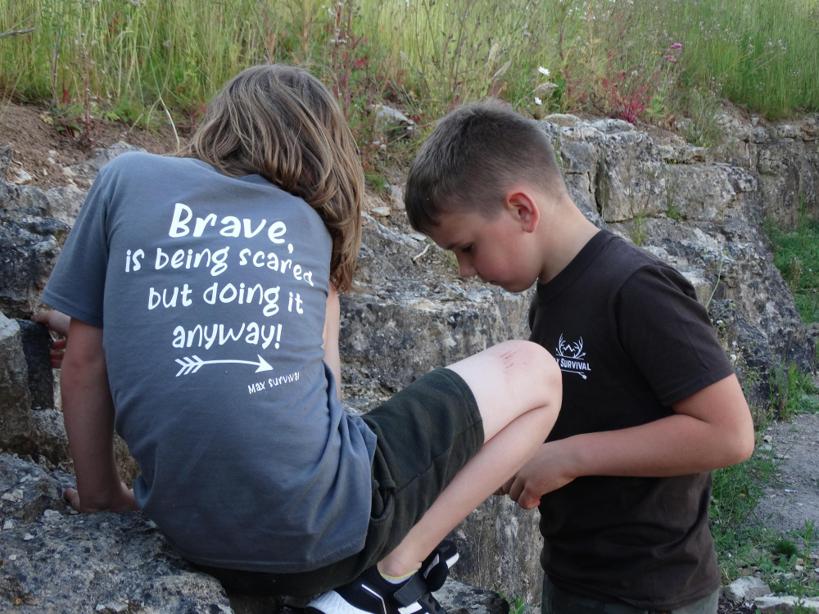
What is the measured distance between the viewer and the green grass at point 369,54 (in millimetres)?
3523

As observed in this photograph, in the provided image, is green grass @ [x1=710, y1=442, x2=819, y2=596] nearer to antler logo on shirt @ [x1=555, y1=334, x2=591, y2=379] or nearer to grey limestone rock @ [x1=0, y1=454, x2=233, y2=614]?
antler logo on shirt @ [x1=555, y1=334, x2=591, y2=379]

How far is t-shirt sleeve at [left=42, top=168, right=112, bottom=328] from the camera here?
1870 mm

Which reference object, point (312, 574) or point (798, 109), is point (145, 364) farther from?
point (798, 109)

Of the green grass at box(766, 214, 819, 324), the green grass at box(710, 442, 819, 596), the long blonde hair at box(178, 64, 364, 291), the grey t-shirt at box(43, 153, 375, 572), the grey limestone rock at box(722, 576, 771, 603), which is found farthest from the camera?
the green grass at box(766, 214, 819, 324)

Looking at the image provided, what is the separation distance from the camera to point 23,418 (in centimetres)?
231

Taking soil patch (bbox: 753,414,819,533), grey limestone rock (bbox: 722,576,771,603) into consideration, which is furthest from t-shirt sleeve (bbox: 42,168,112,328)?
soil patch (bbox: 753,414,819,533)

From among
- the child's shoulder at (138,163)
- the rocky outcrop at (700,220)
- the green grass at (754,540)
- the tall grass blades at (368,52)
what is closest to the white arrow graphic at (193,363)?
the child's shoulder at (138,163)

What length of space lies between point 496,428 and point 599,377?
28 centimetres

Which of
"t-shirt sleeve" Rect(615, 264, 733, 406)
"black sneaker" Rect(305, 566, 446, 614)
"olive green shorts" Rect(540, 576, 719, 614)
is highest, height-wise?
"t-shirt sleeve" Rect(615, 264, 733, 406)

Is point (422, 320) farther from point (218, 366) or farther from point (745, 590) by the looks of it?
point (745, 590)

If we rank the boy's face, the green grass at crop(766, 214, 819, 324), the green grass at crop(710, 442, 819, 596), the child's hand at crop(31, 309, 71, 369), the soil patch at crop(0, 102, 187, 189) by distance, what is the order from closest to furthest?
the boy's face → the child's hand at crop(31, 309, 71, 369) → the soil patch at crop(0, 102, 187, 189) → the green grass at crop(710, 442, 819, 596) → the green grass at crop(766, 214, 819, 324)

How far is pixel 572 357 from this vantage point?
2094 millimetres

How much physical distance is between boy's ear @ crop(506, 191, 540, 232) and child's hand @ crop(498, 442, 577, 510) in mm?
522

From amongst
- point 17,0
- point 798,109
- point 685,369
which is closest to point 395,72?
point 17,0
